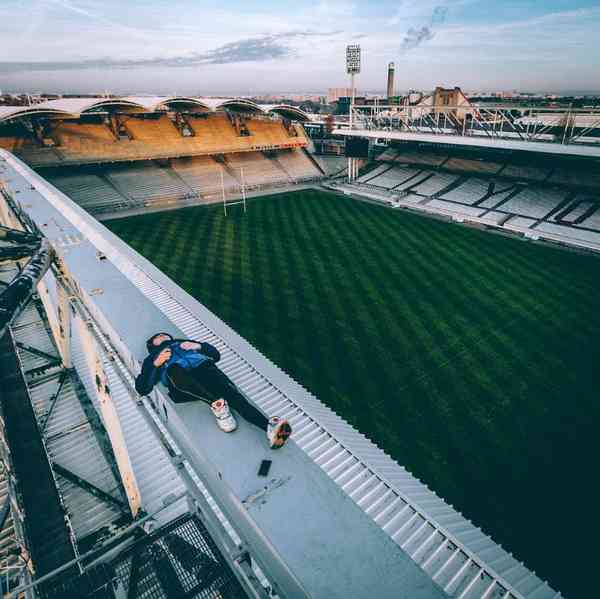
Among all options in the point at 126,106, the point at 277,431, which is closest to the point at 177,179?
the point at 126,106

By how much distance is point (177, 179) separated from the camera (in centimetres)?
3769

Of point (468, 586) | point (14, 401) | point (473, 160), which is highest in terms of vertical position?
point (473, 160)

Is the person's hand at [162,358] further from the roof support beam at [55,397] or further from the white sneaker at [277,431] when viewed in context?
the roof support beam at [55,397]

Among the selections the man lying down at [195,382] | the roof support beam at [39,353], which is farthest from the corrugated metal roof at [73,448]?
the man lying down at [195,382]

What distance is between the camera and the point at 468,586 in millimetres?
5230

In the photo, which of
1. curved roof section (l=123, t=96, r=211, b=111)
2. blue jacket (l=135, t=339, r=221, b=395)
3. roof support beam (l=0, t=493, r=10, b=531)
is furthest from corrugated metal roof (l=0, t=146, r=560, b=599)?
curved roof section (l=123, t=96, r=211, b=111)

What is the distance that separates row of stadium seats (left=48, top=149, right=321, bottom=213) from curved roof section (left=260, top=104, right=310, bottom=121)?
14.1 ft

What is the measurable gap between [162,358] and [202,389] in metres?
0.98

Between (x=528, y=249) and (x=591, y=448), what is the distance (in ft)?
55.3

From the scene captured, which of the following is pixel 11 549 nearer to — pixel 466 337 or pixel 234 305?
pixel 234 305

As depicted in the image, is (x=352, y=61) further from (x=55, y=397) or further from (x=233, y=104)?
(x=55, y=397)

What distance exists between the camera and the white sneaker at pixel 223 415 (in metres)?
5.89

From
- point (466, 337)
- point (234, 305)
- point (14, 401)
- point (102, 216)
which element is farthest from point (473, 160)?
point (14, 401)

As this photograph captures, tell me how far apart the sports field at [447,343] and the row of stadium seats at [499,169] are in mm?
9899
